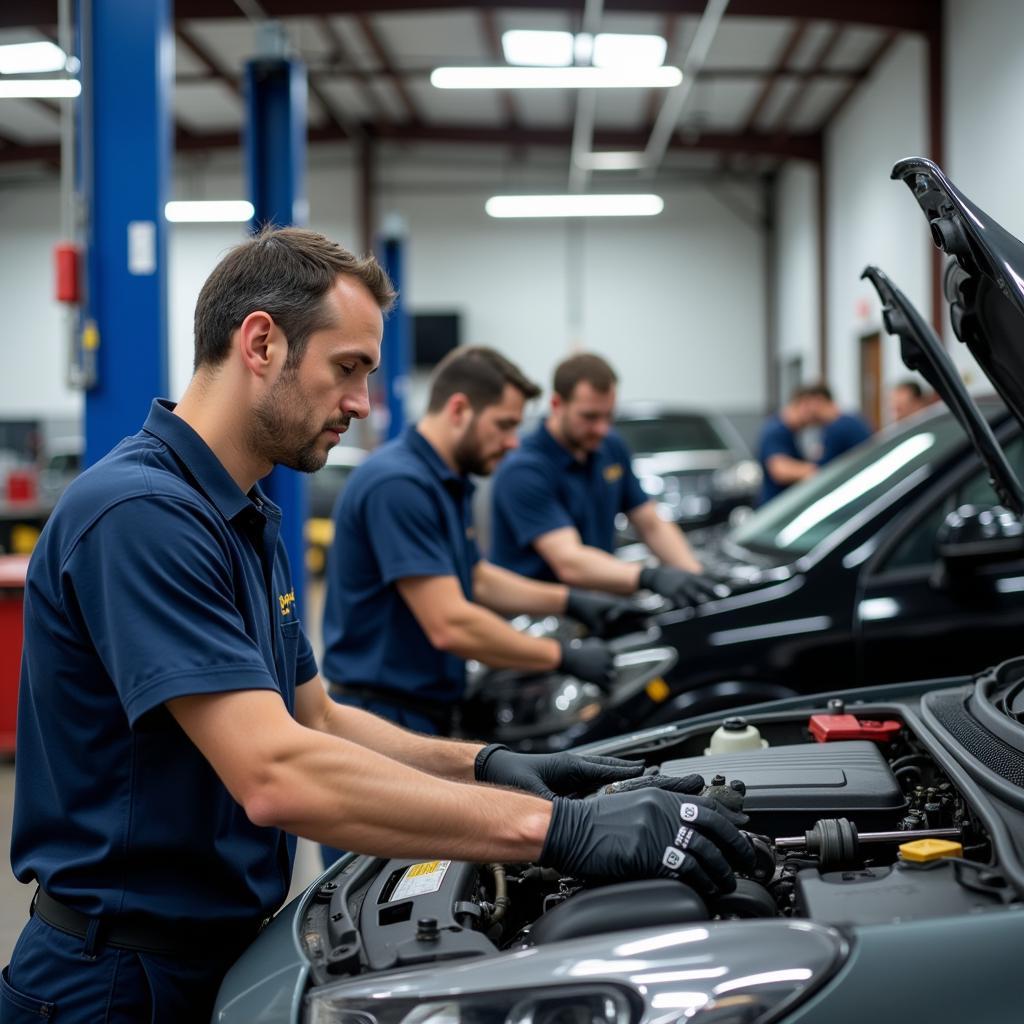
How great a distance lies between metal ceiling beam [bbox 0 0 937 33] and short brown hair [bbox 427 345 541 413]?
8.39 m

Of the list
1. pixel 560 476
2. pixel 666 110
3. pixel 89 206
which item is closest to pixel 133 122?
pixel 89 206

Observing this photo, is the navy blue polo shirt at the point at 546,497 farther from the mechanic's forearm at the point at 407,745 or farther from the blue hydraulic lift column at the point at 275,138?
the blue hydraulic lift column at the point at 275,138

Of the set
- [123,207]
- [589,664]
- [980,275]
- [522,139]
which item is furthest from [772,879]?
[522,139]

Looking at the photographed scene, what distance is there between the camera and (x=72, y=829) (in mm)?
1562

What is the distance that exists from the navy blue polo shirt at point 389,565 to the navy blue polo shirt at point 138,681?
1318 mm

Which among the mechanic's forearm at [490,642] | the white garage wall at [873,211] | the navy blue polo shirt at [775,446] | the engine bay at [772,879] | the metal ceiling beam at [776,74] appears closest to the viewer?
the engine bay at [772,879]

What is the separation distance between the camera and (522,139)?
16781 mm

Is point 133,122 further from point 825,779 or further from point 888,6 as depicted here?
point 888,6

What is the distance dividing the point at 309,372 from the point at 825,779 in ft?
3.30

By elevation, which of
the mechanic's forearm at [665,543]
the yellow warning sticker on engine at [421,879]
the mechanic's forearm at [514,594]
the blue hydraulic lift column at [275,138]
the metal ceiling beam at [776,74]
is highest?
the metal ceiling beam at [776,74]

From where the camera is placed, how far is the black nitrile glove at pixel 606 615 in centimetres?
353

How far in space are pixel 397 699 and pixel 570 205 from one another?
45.7 feet

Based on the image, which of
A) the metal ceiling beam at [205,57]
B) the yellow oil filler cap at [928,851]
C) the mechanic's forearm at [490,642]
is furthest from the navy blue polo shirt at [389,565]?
the metal ceiling beam at [205,57]

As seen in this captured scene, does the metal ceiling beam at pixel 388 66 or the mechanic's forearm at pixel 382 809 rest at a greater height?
the metal ceiling beam at pixel 388 66
